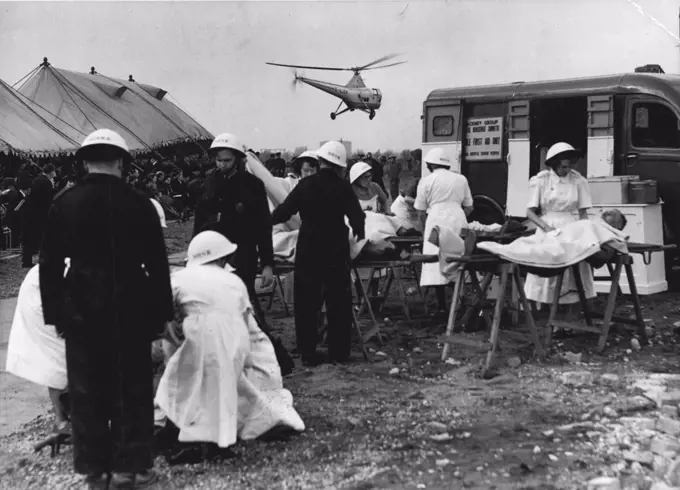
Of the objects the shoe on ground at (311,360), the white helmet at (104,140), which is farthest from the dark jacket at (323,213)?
the white helmet at (104,140)

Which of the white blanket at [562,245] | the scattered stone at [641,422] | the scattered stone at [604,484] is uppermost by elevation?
the white blanket at [562,245]

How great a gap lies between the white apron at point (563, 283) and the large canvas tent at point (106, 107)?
1486cm

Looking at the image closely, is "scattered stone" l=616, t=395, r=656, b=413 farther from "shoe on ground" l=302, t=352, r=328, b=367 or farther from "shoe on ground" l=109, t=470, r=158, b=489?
"shoe on ground" l=109, t=470, r=158, b=489

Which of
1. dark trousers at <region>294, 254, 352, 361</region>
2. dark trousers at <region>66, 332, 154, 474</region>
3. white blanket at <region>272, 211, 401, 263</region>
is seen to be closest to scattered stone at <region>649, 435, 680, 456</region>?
dark trousers at <region>66, 332, 154, 474</region>

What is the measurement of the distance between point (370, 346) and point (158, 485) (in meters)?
4.01

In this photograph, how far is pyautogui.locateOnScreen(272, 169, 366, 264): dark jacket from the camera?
7578mm

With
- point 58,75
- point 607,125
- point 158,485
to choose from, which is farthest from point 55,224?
point 58,75

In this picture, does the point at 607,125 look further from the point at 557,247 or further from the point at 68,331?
the point at 68,331

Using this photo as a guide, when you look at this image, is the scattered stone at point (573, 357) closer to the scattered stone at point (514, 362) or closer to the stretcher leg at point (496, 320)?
the scattered stone at point (514, 362)

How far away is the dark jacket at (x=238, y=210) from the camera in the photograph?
6688 millimetres

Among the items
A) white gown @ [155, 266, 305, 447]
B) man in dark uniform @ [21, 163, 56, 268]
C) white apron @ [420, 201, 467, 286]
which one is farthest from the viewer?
man in dark uniform @ [21, 163, 56, 268]

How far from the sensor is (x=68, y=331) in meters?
4.43

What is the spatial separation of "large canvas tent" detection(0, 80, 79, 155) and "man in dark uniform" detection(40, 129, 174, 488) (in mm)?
13565

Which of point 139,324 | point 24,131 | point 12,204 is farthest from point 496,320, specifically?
point 24,131
